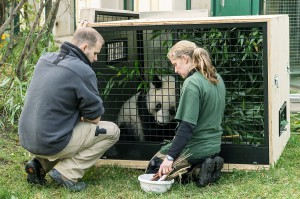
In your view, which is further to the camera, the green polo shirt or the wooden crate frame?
the wooden crate frame

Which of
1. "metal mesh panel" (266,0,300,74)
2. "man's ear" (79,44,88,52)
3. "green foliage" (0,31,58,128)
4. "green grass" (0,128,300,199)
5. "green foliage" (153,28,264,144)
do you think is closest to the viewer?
"green grass" (0,128,300,199)

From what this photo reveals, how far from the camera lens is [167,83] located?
19.0 feet

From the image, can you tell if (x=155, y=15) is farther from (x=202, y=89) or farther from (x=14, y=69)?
(x=202, y=89)

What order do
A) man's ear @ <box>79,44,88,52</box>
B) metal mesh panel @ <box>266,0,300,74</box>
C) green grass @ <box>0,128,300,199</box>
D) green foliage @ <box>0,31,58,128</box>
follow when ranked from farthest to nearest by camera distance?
1. metal mesh panel @ <box>266,0,300,74</box>
2. green foliage @ <box>0,31,58,128</box>
3. man's ear @ <box>79,44,88,52</box>
4. green grass @ <box>0,128,300,199</box>

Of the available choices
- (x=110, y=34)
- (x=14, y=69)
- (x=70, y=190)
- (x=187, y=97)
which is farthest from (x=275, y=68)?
(x=14, y=69)

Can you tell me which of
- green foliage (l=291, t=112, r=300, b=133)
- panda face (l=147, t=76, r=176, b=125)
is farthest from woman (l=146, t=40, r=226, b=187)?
green foliage (l=291, t=112, r=300, b=133)

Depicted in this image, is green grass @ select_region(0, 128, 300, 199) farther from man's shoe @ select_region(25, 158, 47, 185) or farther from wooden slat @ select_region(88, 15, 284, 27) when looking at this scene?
wooden slat @ select_region(88, 15, 284, 27)

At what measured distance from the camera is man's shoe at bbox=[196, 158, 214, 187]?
16.1 ft

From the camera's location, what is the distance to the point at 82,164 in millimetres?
5031

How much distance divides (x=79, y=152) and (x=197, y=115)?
101 centimetres

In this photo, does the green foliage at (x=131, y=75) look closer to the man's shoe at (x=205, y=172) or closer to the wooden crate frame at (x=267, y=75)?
the wooden crate frame at (x=267, y=75)

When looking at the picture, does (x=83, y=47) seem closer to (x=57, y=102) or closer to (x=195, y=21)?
(x=57, y=102)

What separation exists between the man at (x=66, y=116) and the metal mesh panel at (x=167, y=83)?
69 cm

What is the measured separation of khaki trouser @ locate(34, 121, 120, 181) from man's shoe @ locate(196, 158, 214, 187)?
0.81 meters
